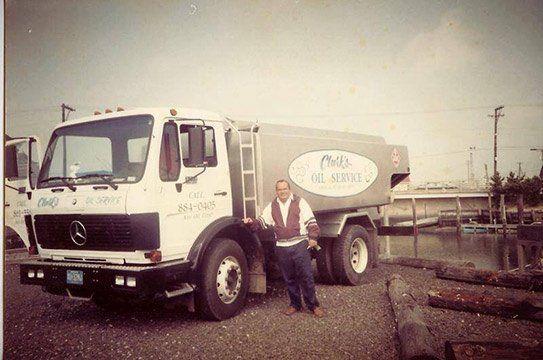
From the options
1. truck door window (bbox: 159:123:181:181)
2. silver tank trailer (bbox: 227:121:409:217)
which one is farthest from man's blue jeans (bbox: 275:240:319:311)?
truck door window (bbox: 159:123:181:181)

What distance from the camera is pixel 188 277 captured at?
5.32 m

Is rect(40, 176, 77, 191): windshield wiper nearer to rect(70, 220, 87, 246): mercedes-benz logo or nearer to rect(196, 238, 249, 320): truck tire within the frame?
rect(70, 220, 87, 246): mercedes-benz logo

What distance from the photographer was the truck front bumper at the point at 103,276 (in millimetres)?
4762

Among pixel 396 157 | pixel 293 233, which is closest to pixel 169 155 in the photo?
pixel 293 233

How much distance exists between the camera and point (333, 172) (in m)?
7.69

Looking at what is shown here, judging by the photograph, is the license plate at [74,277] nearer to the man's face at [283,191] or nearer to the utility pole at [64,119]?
the utility pole at [64,119]

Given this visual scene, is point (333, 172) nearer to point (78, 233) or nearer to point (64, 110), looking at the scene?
point (78, 233)

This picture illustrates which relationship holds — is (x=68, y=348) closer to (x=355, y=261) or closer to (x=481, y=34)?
(x=355, y=261)

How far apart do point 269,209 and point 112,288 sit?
2.31 metres

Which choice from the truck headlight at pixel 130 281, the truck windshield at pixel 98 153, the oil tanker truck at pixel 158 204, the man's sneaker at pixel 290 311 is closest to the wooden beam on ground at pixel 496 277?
the oil tanker truck at pixel 158 204

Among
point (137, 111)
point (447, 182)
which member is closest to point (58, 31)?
point (137, 111)

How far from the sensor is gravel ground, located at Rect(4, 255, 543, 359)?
4.66 metres

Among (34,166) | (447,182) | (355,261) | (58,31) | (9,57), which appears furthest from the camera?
(447,182)

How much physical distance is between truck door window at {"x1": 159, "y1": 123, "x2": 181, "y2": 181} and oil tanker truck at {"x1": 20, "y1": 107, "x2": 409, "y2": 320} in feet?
0.04
